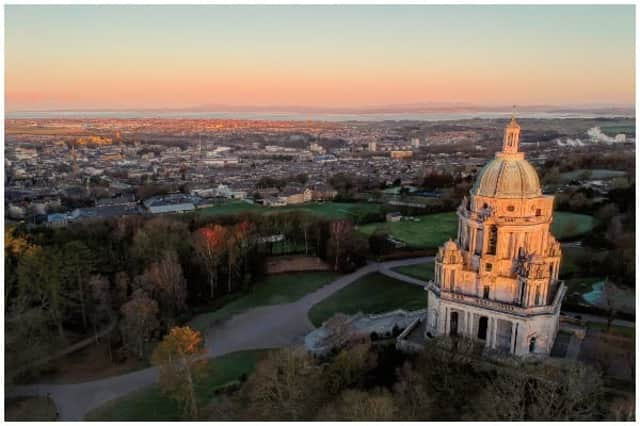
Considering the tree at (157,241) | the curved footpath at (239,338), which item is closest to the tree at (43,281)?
the curved footpath at (239,338)

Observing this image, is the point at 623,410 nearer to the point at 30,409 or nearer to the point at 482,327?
the point at 482,327

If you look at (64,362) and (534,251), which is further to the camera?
(64,362)

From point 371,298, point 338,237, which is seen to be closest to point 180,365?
point 371,298

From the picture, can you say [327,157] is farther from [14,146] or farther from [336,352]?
[336,352]

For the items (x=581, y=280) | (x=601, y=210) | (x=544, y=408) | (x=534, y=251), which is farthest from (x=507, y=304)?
(x=601, y=210)

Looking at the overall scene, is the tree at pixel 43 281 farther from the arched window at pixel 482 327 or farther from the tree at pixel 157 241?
the arched window at pixel 482 327

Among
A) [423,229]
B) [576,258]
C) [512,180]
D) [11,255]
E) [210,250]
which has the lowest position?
[576,258]
